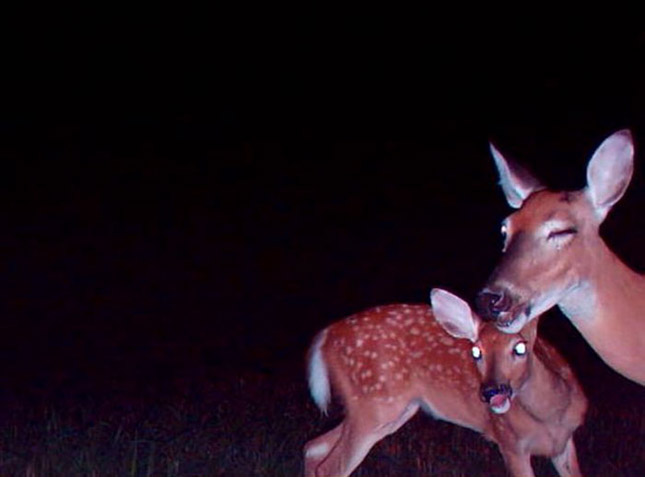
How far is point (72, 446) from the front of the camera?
742cm

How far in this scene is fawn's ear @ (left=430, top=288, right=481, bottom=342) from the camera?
696 centimetres


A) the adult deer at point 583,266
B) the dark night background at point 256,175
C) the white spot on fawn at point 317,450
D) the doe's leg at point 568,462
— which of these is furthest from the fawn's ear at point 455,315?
the dark night background at point 256,175

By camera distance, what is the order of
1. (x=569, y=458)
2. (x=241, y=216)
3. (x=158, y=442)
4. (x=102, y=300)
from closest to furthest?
1. (x=569, y=458)
2. (x=158, y=442)
3. (x=102, y=300)
4. (x=241, y=216)

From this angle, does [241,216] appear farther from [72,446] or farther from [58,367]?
[72,446]

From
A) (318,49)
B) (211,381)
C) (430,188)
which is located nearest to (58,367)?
(211,381)

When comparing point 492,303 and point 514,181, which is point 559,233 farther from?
point 514,181

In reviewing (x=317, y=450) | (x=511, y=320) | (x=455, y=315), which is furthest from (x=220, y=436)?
(x=511, y=320)

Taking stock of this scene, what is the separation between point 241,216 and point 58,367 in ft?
29.3

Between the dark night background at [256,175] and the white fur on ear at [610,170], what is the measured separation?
3.94m

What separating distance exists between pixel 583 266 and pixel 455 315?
131 centimetres

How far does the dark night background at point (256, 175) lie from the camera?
11.6 metres

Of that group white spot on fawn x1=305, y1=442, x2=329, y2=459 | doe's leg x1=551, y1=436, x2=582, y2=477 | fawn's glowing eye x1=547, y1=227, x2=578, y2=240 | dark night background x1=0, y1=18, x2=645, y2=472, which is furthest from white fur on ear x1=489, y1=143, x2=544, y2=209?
dark night background x1=0, y1=18, x2=645, y2=472

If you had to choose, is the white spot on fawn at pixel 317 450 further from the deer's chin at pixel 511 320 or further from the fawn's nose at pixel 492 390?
the deer's chin at pixel 511 320

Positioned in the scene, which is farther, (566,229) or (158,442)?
(158,442)
